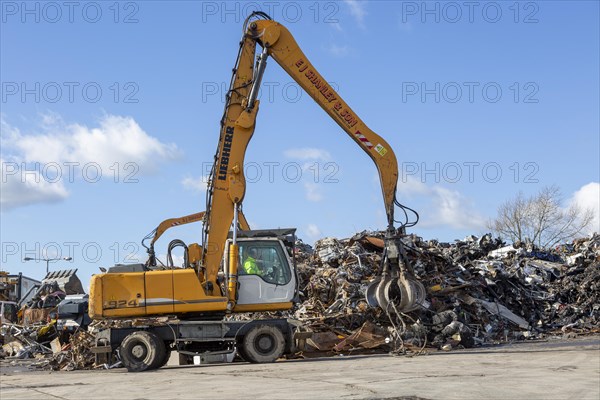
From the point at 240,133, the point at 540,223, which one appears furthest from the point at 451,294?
the point at 540,223

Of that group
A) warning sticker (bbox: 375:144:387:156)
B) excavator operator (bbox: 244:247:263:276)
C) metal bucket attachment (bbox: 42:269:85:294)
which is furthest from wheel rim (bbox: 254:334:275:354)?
metal bucket attachment (bbox: 42:269:85:294)

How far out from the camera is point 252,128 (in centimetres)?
1620

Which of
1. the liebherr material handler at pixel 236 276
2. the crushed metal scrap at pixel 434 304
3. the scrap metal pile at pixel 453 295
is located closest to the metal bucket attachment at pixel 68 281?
the crushed metal scrap at pixel 434 304

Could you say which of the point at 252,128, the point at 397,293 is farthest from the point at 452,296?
the point at 252,128

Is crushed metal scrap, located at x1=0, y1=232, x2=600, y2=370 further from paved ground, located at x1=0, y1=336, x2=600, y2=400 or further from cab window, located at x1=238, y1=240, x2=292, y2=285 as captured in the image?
paved ground, located at x1=0, y1=336, x2=600, y2=400

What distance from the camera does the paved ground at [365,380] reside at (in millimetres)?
9109

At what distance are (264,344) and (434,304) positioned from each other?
21.0 feet

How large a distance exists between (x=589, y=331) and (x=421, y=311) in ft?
19.2

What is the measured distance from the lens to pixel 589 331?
843 inches

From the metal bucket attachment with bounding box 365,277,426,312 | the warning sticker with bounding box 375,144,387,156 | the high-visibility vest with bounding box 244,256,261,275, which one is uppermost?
the warning sticker with bounding box 375,144,387,156

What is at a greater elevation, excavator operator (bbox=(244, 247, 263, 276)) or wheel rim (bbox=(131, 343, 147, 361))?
excavator operator (bbox=(244, 247, 263, 276))

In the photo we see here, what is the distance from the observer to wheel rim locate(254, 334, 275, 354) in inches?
599

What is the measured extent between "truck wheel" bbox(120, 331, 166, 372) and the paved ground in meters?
0.40

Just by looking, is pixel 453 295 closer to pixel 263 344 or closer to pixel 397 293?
pixel 397 293
